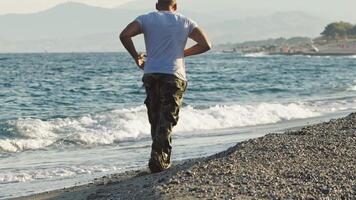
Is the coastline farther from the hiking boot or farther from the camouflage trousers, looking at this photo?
the camouflage trousers

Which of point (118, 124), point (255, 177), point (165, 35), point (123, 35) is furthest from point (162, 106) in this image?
point (118, 124)

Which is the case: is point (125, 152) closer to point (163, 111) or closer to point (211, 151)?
point (211, 151)

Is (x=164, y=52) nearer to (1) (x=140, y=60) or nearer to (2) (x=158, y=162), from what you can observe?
(1) (x=140, y=60)

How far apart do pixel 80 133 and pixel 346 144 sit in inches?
321

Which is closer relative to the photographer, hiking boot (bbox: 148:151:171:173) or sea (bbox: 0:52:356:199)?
A: hiking boot (bbox: 148:151:171:173)

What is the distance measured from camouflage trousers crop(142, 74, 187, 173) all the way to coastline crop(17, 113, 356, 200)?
26cm

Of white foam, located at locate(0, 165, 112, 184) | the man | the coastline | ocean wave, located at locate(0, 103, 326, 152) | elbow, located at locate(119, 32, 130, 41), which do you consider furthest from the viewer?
ocean wave, located at locate(0, 103, 326, 152)

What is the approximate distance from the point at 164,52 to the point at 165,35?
6.9 inches

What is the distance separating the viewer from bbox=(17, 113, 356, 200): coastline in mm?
6746

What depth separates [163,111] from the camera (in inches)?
320

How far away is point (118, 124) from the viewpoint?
18094mm

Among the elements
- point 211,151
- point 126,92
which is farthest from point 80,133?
point 126,92

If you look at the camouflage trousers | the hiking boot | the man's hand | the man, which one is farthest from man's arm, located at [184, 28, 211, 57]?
the hiking boot

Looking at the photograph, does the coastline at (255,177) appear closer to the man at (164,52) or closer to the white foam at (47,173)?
the man at (164,52)
